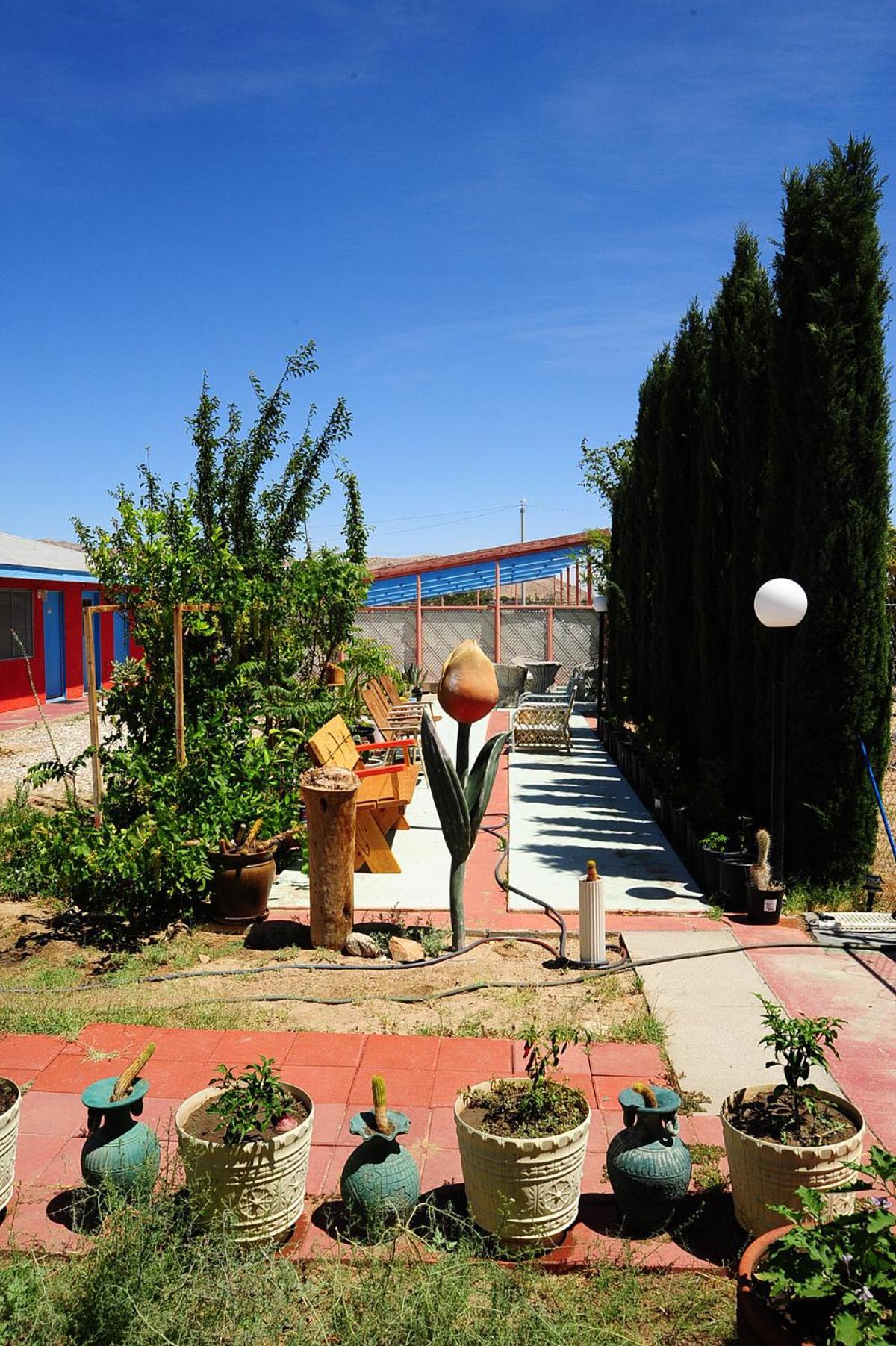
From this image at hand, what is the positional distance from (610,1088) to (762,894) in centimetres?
242

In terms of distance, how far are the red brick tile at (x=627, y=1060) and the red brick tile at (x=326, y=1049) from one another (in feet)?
3.14

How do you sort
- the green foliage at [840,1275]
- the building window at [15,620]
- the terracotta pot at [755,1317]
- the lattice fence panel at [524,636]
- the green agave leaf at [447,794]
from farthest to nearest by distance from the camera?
the lattice fence panel at [524,636]
the building window at [15,620]
the green agave leaf at [447,794]
the terracotta pot at [755,1317]
the green foliage at [840,1275]

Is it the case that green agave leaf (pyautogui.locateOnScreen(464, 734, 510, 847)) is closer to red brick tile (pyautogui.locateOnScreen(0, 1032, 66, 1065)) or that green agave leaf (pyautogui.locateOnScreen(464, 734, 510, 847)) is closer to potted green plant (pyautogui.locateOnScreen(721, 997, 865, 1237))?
red brick tile (pyautogui.locateOnScreen(0, 1032, 66, 1065))

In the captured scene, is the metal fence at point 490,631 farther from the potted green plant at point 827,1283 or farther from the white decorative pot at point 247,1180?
the potted green plant at point 827,1283

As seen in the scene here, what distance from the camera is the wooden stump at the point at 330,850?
515 centimetres

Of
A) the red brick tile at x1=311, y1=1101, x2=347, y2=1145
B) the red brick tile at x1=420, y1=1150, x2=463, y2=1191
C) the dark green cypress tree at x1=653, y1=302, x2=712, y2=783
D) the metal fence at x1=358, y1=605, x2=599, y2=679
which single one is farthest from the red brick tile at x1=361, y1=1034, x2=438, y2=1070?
the metal fence at x1=358, y1=605, x2=599, y2=679

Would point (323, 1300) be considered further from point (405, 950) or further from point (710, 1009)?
point (405, 950)

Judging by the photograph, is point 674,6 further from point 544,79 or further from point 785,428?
point 785,428

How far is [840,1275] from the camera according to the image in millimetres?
1955

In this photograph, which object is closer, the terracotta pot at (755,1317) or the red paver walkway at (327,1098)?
the terracotta pot at (755,1317)

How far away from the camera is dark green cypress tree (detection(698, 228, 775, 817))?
7.67 meters

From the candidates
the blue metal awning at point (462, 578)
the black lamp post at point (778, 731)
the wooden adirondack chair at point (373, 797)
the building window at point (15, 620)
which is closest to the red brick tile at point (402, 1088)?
the wooden adirondack chair at point (373, 797)

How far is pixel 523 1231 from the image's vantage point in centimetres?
260

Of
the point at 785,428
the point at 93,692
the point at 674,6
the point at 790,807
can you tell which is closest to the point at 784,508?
the point at 785,428
